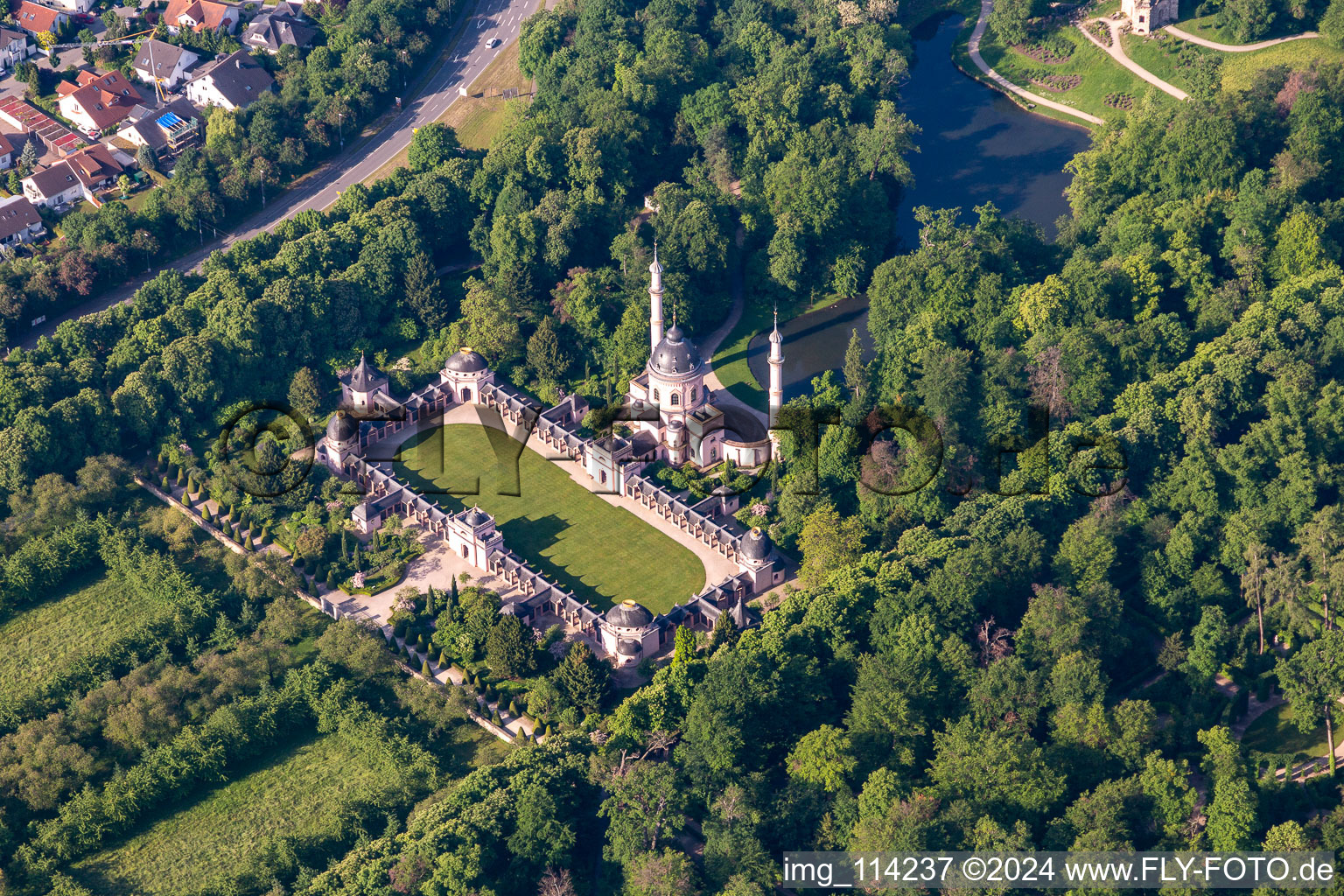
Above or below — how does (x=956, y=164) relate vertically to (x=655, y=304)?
below

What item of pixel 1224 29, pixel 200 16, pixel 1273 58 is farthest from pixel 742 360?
pixel 200 16

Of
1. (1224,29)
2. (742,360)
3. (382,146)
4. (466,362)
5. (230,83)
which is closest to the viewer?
(466,362)

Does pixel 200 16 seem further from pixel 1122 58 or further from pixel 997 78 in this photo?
pixel 1122 58

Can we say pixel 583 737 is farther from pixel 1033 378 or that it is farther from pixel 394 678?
pixel 1033 378

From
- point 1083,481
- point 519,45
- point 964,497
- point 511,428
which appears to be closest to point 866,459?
point 964,497

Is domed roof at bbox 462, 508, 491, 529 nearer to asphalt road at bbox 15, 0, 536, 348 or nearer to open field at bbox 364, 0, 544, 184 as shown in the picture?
asphalt road at bbox 15, 0, 536, 348

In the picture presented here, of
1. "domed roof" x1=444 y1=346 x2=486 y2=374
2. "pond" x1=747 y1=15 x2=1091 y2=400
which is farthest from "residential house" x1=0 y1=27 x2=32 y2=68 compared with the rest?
"pond" x1=747 y1=15 x2=1091 y2=400
